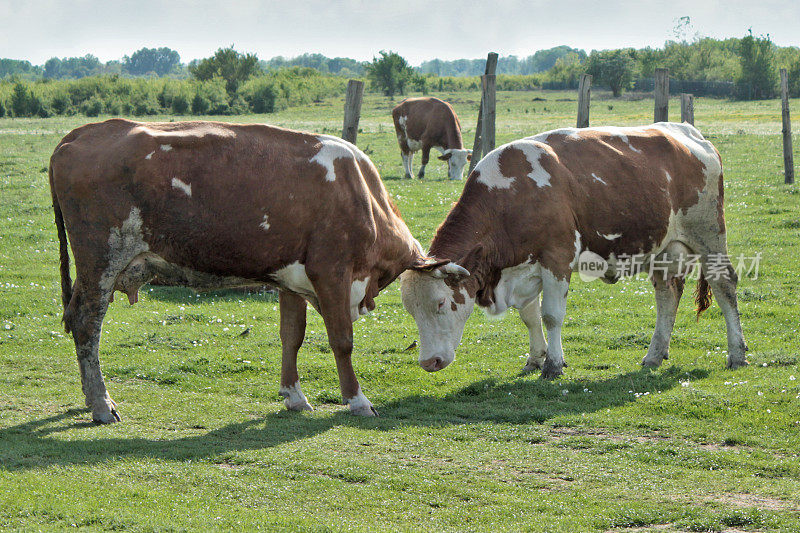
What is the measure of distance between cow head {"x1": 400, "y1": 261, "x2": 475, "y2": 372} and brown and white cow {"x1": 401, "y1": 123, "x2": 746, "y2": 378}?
0.03 ft

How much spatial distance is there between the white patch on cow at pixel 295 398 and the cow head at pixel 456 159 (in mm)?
17776

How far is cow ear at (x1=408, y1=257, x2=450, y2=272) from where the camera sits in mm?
8836

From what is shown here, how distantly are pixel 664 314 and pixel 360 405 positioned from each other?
431cm

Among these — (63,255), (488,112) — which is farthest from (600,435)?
(488,112)

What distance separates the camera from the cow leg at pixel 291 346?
344 inches

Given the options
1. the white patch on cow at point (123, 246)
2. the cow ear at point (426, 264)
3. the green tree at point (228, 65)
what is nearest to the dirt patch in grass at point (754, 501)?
→ the cow ear at point (426, 264)

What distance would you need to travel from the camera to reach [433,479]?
6.48 m

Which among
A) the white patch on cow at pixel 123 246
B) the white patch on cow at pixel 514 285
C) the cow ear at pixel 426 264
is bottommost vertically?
the white patch on cow at pixel 514 285

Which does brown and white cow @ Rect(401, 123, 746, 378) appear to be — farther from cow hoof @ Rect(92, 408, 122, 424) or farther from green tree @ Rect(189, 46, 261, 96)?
green tree @ Rect(189, 46, 261, 96)

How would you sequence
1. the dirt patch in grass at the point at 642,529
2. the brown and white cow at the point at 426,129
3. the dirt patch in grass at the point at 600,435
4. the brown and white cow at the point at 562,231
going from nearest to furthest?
1. the dirt patch in grass at the point at 642,529
2. the dirt patch in grass at the point at 600,435
3. the brown and white cow at the point at 562,231
4. the brown and white cow at the point at 426,129

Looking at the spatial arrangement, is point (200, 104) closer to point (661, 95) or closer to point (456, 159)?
point (456, 159)

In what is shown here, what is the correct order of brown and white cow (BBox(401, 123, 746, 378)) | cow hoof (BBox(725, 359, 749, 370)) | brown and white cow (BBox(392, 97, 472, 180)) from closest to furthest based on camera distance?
brown and white cow (BBox(401, 123, 746, 378)), cow hoof (BBox(725, 359, 749, 370)), brown and white cow (BBox(392, 97, 472, 180))

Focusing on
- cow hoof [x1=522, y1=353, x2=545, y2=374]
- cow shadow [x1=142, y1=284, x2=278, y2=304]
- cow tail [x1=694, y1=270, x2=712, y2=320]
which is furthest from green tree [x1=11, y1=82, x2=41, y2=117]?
cow tail [x1=694, y1=270, x2=712, y2=320]

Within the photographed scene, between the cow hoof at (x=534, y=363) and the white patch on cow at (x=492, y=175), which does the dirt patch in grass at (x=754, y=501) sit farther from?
the white patch on cow at (x=492, y=175)
